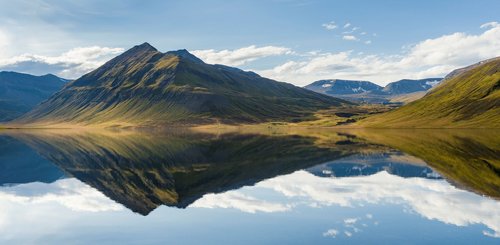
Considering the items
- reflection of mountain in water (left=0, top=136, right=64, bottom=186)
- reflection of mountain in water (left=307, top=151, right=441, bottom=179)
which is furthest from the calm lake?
reflection of mountain in water (left=0, top=136, right=64, bottom=186)

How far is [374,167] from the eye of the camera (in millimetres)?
70188

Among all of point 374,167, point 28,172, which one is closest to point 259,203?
point 374,167

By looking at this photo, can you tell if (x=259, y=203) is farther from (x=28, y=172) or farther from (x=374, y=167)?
(x=28, y=172)

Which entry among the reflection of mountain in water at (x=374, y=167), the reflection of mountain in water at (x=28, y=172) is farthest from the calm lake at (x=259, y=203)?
the reflection of mountain in water at (x=28, y=172)

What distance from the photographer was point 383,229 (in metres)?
31.3

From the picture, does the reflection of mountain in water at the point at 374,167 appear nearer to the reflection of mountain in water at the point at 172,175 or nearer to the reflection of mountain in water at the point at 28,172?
the reflection of mountain in water at the point at 172,175

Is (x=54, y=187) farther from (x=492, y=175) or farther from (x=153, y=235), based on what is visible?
(x=492, y=175)

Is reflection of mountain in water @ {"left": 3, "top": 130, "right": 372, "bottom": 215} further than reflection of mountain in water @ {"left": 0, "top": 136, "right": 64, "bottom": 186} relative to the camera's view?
No

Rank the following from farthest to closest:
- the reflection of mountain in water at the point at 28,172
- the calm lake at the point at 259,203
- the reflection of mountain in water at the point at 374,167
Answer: the reflection of mountain in water at the point at 28,172 < the reflection of mountain in water at the point at 374,167 < the calm lake at the point at 259,203

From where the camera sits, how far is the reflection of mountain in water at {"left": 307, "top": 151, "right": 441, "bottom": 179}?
206ft

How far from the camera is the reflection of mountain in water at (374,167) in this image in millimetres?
62781

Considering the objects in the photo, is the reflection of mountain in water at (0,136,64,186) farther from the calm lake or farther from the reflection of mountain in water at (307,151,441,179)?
the reflection of mountain in water at (307,151,441,179)

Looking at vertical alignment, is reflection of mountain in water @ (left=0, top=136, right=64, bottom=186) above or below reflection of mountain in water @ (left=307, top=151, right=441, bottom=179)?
above

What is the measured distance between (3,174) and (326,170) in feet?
178
